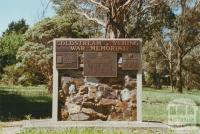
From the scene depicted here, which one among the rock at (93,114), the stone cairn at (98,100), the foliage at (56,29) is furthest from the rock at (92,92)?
the foliage at (56,29)

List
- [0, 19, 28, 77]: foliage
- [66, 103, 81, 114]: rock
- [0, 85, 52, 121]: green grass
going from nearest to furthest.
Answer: [66, 103, 81, 114]: rock → [0, 85, 52, 121]: green grass → [0, 19, 28, 77]: foliage

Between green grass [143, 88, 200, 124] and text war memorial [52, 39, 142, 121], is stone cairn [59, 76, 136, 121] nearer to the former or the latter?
text war memorial [52, 39, 142, 121]

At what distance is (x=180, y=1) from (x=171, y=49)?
39.2ft

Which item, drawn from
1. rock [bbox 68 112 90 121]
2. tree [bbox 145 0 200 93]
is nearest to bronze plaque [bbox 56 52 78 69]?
rock [bbox 68 112 90 121]

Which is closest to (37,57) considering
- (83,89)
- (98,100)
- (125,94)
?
(83,89)

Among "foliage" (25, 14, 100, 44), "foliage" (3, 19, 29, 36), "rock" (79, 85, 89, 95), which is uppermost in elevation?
"foliage" (3, 19, 29, 36)

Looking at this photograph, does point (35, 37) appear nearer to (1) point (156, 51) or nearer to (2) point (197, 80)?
(1) point (156, 51)

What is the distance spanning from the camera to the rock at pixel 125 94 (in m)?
14.6

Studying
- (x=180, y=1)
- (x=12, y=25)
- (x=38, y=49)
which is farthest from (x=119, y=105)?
(x=12, y=25)

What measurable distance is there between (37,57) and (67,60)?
1791 cm

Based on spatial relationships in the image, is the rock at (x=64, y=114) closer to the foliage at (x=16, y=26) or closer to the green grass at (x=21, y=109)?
the green grass at (x=21, y=109)

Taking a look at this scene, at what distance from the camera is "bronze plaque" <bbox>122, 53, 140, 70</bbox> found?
14.4 m

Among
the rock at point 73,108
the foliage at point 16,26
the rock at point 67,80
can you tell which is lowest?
the rock at point 73,108

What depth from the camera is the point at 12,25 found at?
75188 millimetres
